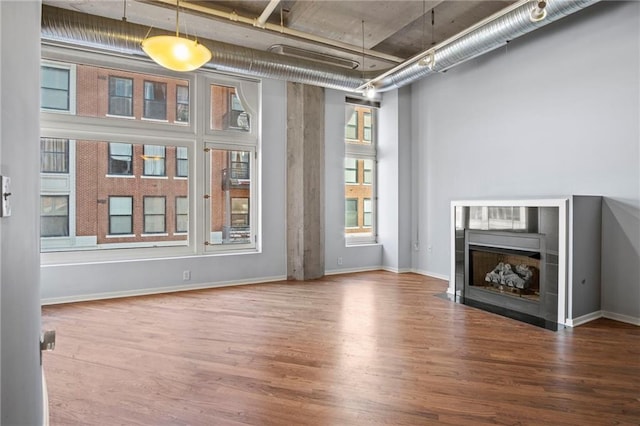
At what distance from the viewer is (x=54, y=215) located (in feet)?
15.0

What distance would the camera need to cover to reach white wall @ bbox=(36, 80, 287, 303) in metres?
4.52

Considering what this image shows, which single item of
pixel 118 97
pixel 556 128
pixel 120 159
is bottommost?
pixel 120 159

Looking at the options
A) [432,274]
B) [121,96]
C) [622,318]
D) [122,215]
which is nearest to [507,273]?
[622,318]

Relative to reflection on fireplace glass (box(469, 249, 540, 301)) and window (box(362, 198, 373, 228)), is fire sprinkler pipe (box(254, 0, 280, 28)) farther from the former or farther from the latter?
reflection on fireplace glass (box(469, 249, 540, 301))

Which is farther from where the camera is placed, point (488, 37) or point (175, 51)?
point (488, 37)

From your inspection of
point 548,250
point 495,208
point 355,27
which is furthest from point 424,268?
point 355,27

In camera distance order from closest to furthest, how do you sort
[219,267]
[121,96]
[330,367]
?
1. [330,367]
2. [121,96]
3. [219,267]

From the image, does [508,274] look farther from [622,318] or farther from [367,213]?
[367,213]

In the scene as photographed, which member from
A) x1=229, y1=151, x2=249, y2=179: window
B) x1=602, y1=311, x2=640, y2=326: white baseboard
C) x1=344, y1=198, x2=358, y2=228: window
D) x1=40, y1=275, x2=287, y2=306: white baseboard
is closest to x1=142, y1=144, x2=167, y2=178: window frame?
x1=229, y1=151, x2=249, y2=179: window

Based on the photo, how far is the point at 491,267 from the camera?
4566 mm

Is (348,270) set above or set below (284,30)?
below

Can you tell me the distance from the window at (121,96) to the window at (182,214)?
1351mm

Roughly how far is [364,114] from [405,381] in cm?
524

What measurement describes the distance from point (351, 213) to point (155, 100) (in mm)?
3676
